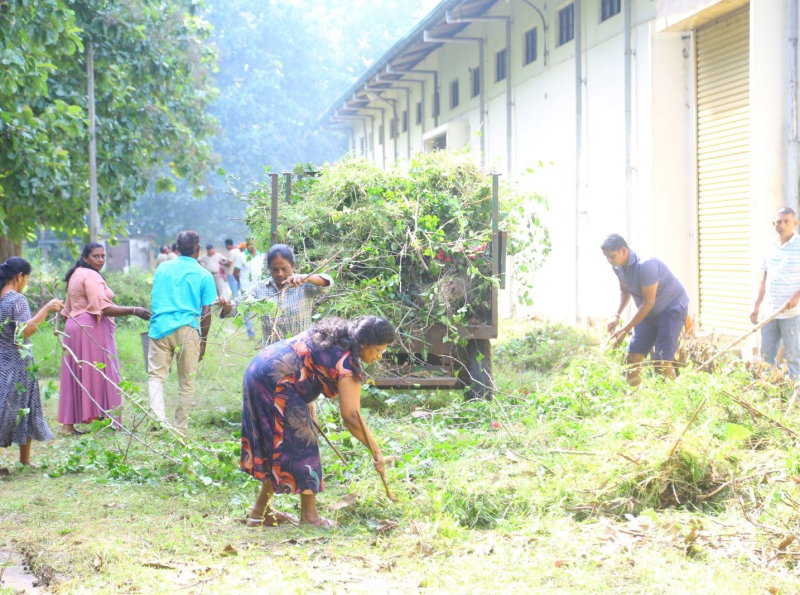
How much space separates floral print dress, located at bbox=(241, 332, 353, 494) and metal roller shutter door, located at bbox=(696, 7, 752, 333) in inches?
272

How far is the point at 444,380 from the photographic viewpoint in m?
8.02

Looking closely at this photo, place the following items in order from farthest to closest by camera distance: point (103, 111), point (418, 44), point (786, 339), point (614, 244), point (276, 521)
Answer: point (418, 44), point (103, 111), point (786, 339), point (614, 244), point (276, 521)

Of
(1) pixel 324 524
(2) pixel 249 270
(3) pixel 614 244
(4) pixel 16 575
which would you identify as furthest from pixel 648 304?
(2) pixel 249 270

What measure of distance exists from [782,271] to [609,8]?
6.84 m

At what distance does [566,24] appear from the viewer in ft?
51.9

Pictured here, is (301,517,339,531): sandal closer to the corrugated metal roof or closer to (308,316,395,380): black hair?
(308,316,395,380): black hair

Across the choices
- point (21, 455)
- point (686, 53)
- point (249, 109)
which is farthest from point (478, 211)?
point (249, 109)

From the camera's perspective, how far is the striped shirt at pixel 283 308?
671cm

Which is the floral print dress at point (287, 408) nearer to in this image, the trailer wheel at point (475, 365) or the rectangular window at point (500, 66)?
the trailer wheel at point (475, 365)

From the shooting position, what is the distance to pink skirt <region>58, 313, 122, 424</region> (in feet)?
27.6

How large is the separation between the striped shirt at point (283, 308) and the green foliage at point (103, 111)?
468 centimetres

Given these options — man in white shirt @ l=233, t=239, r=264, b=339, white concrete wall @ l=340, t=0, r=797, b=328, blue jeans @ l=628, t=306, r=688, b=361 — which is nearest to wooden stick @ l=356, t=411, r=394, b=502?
blue jeans @ l=628, t=306, r=688, b=361

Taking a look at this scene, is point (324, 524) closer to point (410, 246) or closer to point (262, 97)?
point (410, 246)

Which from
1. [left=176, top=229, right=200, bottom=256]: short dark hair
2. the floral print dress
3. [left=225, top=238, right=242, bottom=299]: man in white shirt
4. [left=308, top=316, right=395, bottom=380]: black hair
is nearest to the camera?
[left=308, top=316, right=395, bottom=380]: black hair
